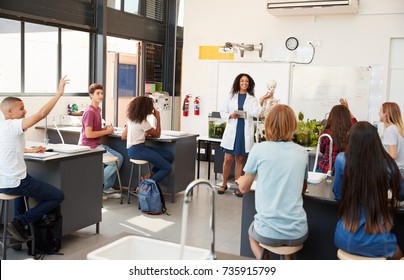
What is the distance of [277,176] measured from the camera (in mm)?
2557

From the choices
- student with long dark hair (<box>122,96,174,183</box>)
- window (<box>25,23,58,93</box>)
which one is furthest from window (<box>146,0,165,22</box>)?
student with long dark hair (<box>122,96,174,183</box>)

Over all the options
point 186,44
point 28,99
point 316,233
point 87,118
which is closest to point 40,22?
point 28,99

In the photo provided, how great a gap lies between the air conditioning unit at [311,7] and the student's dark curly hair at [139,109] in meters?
3.18

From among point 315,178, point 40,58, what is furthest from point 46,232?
point 40,58

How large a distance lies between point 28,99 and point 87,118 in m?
1.21

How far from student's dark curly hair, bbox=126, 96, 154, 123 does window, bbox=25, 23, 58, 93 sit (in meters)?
1.77

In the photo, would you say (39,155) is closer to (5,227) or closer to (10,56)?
(5,227)

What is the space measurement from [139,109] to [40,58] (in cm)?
204

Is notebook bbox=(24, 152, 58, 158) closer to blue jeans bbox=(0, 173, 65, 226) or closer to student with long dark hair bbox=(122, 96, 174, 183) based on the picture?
blue jeans bbox=(0, 173, 65, 226)

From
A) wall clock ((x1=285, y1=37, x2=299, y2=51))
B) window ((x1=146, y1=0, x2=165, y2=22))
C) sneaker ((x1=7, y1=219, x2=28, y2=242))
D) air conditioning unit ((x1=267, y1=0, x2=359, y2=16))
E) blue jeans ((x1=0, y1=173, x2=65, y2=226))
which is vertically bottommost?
sneaker ((x1=7, y1=219, x2=28, y2=242))

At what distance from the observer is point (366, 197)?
244 cm

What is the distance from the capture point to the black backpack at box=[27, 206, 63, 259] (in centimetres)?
374

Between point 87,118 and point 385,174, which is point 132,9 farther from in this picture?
point 385,174
